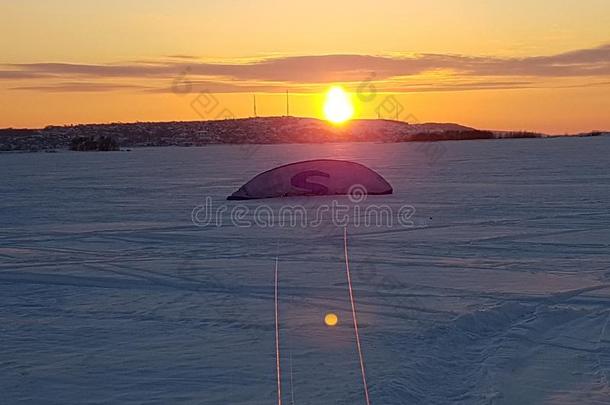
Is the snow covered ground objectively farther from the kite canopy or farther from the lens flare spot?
the kite canopy

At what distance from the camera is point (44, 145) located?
7281 cm

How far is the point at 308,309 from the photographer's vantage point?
21.7 feet

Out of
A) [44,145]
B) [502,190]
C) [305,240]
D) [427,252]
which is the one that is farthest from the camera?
[44,145]

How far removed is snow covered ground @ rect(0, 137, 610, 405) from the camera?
4.75 metres

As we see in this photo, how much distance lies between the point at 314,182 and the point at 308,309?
33.6 feet

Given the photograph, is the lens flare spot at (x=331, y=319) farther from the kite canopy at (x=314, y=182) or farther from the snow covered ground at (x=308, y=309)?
the kite canopy at (x=314, y=182)

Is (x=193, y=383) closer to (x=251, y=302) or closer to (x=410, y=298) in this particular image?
(x=251, y=302)

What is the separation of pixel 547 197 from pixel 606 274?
7.60 meters

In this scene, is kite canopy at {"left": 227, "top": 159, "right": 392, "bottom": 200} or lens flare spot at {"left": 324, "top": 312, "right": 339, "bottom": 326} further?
kite canopy at {"left": 227, "top": 159, "right": 392, "bottom": 200}

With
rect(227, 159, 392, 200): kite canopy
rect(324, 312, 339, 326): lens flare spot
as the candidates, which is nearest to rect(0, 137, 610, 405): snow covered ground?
rect(324, 312, 339, 326): lens flare spot

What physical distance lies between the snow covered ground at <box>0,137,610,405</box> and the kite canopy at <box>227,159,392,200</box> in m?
3.58

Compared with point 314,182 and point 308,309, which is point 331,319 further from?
point 314,182

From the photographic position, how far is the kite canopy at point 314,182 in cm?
1669

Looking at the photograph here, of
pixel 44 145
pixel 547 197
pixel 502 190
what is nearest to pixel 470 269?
pixel 547 197
